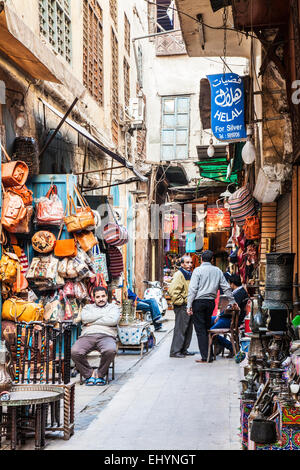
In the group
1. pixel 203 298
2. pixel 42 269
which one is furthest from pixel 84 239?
pixel 203 298

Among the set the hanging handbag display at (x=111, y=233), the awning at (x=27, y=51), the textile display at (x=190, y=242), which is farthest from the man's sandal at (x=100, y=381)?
the textile display at (x=190, y=242)

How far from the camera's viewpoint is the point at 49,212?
9523 mm

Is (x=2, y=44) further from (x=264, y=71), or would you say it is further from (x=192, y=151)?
(x=192, y=151)

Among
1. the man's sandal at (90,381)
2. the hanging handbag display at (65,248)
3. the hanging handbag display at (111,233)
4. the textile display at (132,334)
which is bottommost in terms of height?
the man's sandal at (90,381)

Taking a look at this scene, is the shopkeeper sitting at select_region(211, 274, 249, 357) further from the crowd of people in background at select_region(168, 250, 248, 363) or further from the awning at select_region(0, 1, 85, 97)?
the awning at select_region(0, 1, 85, 97)

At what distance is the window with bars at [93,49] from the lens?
13.9m

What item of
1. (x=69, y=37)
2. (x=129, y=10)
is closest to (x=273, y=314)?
(x=69, y=37)

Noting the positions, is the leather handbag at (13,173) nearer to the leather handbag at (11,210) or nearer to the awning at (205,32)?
the leather handbag at (11,210)

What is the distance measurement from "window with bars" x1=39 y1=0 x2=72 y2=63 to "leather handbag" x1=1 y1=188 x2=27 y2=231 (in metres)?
3.66

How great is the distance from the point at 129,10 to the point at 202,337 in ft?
44.5

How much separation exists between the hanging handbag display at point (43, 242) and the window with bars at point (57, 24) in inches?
141

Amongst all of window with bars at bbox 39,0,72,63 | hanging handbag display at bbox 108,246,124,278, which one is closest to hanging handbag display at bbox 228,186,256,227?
hanging handbag display at bbox 108,246,124,278

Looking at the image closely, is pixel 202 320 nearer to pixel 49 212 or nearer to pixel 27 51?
pixel 49 212

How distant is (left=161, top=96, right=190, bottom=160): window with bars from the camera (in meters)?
26.8
